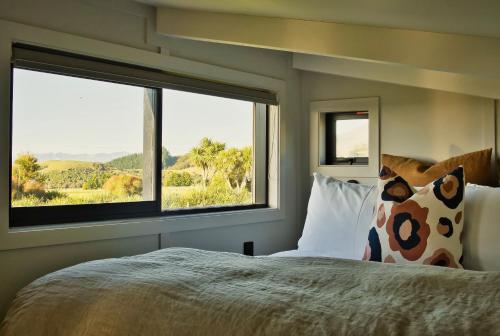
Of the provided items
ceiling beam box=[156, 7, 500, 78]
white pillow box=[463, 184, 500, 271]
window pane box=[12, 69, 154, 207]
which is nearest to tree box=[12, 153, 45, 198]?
window pane box=[12, 69, 154, 207]

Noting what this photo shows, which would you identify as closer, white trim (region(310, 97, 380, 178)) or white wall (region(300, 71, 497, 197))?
white wall (region(300, 71, 497, 197))

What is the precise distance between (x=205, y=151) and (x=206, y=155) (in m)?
0.03

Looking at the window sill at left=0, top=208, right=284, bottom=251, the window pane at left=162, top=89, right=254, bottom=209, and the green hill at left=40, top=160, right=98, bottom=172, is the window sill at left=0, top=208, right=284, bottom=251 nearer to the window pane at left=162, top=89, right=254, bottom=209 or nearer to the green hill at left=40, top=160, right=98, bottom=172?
the window pane at left=162, top=89, right=254, bottom=209

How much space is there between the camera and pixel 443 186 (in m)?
2.17

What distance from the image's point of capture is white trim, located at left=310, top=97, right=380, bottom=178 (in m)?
3.29

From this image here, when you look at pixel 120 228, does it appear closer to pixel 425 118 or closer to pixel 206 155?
pixel 206 155

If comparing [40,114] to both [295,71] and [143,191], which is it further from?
[295,71]

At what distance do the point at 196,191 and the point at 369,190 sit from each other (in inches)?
39.3

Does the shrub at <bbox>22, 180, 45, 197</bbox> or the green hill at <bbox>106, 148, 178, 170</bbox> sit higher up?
the green hill at <bbox>106, 148, 178, 170</bbox>

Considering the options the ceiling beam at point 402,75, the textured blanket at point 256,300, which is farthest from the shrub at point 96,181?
the ceiling beam at point 402,75

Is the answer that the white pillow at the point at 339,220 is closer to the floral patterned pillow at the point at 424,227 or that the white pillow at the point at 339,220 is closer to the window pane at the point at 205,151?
the floral patterned pillow at the point at 424,227

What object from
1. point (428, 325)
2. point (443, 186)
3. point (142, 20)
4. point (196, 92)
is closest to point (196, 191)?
point (196, 92)

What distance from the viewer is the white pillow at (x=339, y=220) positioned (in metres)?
2.57

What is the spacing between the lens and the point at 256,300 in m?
1.30
